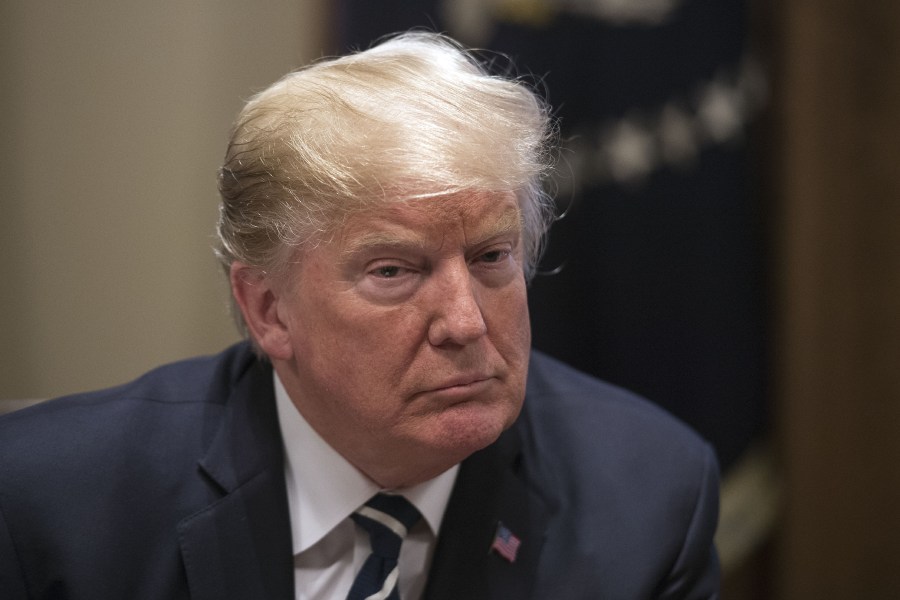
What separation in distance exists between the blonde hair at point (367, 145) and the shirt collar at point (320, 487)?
11.5 inches

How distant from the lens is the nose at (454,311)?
1.37 metres

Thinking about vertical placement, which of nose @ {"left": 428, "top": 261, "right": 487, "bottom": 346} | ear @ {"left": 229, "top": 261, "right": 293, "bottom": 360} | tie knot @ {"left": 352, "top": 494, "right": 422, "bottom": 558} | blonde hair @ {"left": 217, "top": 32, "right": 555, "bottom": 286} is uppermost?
blonde hair @ {"left": 217, "top": 32, "right": 555, "bottom": 286}

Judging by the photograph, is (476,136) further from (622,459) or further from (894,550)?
(894,550)

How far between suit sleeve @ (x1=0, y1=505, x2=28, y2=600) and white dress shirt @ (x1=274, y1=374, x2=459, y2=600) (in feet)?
1.29

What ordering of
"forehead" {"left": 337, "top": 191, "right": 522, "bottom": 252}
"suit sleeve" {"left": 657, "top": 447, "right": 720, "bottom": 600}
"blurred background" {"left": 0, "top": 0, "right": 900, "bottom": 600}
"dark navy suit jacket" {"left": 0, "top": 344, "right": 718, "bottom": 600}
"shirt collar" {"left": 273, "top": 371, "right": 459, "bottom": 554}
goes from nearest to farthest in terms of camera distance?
"forehead" {"left": 337, "top": 191, "right": 522, "bottom": 252}, "dark navy suit jacket" {"left": 0, "top": 344, "right": 718, "bottom": 600}, "shirt collar" {"left": 273, "top": 371, "right": 459, "bottom": 554}, "suit sleeve" {"left": 657, "top": 447, "right": 720, "bottom": 600}, "blurred background" {"left": 0, "top": 0, "right": 900, "bottom": 600}

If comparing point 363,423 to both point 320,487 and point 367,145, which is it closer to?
point 320,487

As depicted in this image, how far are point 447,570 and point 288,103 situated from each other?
2.49 feet

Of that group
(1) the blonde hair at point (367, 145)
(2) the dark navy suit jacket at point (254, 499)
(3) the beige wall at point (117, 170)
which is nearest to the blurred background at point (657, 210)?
(3) the beige wall at point (117, 170)

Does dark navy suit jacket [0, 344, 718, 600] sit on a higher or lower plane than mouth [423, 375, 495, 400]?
lower

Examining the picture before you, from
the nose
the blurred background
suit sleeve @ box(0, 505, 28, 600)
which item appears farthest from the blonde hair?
the blurred background

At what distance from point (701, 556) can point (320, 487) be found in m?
0.66

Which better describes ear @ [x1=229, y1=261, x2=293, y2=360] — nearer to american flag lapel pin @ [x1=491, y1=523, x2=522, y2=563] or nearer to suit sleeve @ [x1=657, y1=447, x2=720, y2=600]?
american flag lapel pin @ [x1=491, y1=523, x2=522, y2=563]

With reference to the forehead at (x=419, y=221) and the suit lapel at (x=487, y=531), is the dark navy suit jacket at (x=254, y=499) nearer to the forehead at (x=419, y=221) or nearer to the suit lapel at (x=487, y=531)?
the suit lapel at (x=487, y=531)

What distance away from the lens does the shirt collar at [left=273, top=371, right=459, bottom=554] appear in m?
1.57
